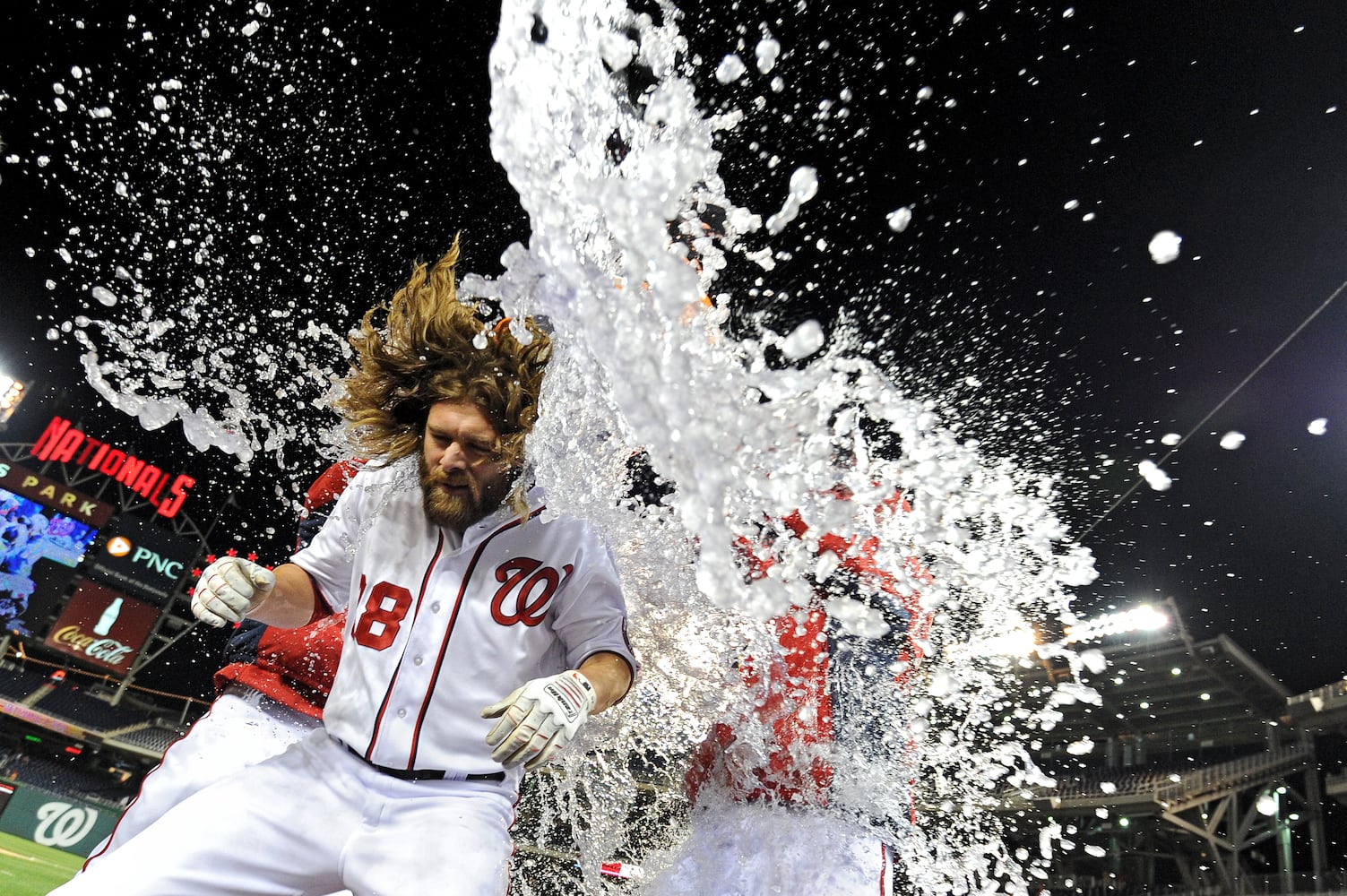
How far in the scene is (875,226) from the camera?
577cm

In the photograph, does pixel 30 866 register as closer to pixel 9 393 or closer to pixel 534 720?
pixel 534 720

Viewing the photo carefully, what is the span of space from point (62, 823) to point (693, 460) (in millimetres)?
13878

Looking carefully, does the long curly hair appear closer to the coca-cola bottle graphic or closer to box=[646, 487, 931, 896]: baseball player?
box=[646, 487, 931, 896]: baseball player

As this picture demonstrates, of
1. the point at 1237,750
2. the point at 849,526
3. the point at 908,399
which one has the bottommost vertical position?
the point at 849,526

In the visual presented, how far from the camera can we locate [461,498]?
2.34 meters

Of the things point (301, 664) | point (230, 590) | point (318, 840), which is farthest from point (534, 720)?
point (301, 664)

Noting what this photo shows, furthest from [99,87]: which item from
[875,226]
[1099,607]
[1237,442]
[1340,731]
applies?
[1340,731]

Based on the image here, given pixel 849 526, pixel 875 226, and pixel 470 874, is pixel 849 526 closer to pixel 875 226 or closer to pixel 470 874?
pixel 470 874

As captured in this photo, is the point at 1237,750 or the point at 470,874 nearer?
the point at 470,874

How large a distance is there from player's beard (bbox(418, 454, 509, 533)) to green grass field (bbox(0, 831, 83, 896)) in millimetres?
6289

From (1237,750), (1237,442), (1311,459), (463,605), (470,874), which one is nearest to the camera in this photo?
(470,874)

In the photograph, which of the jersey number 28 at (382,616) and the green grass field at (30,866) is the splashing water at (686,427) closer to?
the jersey number 28 at (382,616)

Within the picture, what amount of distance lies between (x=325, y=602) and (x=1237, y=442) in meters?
10.4

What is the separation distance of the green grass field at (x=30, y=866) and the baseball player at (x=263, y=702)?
15.8 feet
